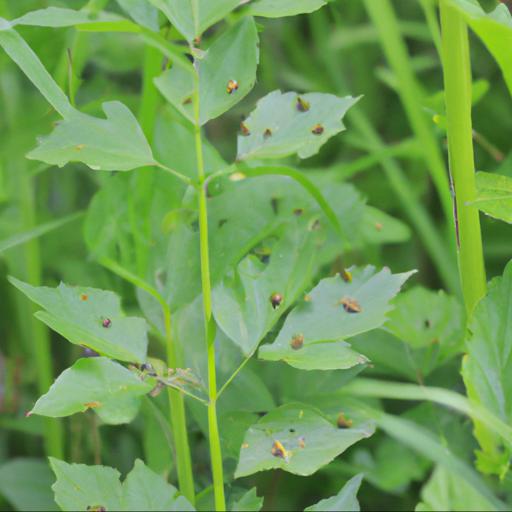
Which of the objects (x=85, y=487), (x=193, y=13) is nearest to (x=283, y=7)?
(x=193, y=13)

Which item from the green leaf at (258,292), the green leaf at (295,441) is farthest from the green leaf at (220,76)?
the green leaf at (295,441)

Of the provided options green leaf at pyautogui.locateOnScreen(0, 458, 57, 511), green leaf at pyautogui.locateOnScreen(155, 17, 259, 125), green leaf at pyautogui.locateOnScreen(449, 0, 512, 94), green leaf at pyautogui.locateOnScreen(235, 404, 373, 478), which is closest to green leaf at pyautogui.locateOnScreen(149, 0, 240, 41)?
green leaf at pyautogui.locateOnScreen(155, 17, 259, 125)

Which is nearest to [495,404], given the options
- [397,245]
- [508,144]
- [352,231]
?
[352,231]

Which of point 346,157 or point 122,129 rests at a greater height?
point 122,129

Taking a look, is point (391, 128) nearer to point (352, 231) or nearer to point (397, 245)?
point (397, 245)

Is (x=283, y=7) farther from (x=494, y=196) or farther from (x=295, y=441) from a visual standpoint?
(x=295, y=441)

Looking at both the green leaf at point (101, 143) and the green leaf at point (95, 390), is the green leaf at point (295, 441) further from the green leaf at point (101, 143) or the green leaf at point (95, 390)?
the green leaf at point (101, 143)

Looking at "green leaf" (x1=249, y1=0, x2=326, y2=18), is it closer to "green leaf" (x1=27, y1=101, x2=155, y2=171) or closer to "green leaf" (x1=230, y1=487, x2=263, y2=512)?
"green leaf" (x1=27, y1=101, x2=155, y2=171)
